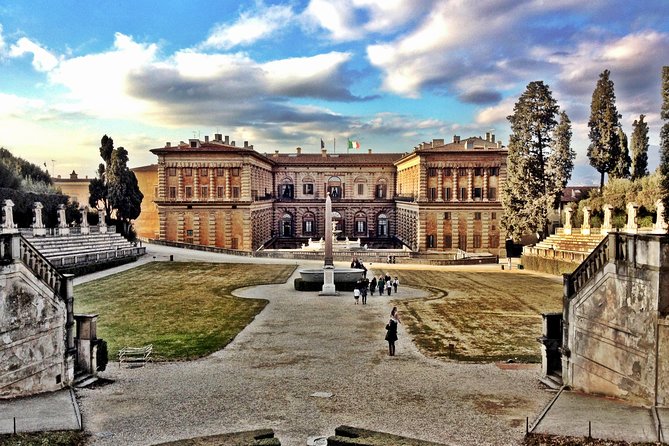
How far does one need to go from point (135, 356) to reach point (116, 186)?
45.4m

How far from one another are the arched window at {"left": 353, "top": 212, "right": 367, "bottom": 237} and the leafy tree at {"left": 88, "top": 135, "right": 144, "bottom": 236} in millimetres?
35585

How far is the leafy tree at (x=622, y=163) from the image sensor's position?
52.9 metres

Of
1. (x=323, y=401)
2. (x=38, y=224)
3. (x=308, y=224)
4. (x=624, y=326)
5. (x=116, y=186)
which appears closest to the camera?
(x=624, y=326)

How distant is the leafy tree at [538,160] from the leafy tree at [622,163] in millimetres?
4562

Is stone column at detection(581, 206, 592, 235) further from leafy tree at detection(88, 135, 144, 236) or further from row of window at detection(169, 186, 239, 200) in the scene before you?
leafy tree at detection(88, 135, 144, 236)

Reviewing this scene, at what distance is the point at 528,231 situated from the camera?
53.9m

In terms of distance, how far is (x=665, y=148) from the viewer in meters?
28.8

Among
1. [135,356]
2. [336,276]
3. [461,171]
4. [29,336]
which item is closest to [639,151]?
[461,171]

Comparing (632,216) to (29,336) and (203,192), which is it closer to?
(29,336)

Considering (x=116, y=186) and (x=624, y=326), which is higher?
(x=116, y=186)

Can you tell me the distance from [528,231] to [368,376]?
41.3 meters

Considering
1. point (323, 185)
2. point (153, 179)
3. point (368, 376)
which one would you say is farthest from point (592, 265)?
point (153, 179)

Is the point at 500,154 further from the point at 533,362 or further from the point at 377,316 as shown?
the point at 533,362

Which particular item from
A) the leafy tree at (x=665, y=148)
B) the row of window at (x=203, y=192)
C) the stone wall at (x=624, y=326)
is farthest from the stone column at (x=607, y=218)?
the row of window at (x=203, y=192)
